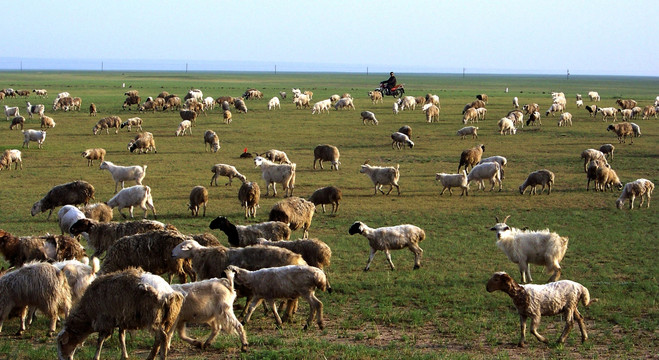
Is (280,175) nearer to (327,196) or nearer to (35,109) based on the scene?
(327,196)

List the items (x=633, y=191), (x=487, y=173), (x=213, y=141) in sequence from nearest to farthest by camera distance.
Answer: (x=633, y=191)
(x=487, y=173)
(x=213, y=141)

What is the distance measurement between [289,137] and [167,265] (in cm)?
2609

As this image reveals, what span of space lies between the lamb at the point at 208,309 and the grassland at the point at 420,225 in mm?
267

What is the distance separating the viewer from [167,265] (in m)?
11.5

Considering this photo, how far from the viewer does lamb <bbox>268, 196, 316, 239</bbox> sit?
618 inches

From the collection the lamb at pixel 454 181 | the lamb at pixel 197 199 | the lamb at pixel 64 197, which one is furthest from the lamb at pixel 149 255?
the lamb at pixel 454 181

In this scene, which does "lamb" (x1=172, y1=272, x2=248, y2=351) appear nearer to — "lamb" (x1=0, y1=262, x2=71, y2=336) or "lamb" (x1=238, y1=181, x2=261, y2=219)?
"lamb" (x1=0, y1=262, x2=71, y2=336)

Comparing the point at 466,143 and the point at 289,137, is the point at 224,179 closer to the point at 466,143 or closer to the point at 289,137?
the point at 289,137

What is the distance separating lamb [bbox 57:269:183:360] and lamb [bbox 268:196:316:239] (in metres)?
7.32

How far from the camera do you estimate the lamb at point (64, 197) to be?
59.5 ft

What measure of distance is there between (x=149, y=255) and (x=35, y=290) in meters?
2.36

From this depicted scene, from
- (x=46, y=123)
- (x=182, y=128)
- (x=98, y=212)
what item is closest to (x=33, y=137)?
(x=46, y=123)

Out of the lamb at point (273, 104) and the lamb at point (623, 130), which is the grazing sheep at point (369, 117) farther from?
the lamb at point (623, 130)

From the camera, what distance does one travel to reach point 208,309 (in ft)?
29.1
